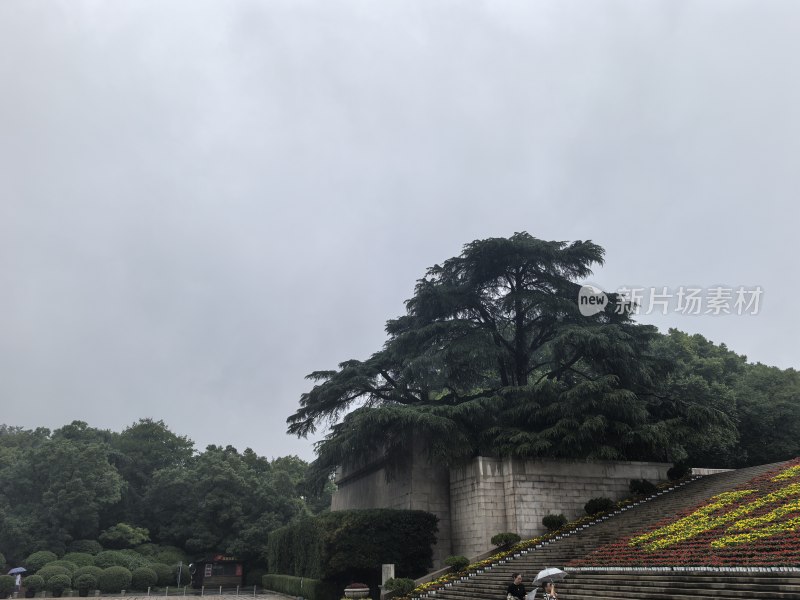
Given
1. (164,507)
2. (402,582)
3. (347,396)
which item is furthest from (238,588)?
(402,582)

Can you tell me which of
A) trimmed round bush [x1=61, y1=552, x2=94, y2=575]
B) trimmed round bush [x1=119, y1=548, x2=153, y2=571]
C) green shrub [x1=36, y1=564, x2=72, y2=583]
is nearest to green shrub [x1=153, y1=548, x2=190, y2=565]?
trimmed round bush [x1=119, y1=548, x2=153, y2=571]

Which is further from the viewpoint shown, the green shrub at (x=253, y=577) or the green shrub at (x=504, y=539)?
the green shrub at (x=253, y=577)

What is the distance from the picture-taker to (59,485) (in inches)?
1804

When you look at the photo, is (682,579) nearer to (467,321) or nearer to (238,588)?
(467,321)

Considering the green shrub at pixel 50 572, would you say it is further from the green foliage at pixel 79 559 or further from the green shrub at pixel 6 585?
the green foliage at pixel 79 559

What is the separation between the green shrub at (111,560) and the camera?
142 feet

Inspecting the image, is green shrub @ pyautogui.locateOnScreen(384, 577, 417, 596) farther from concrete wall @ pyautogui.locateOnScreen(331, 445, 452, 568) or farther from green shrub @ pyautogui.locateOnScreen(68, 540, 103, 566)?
green shrub @ pyautogui.locateOnScreen(68, 540, 103, 566)

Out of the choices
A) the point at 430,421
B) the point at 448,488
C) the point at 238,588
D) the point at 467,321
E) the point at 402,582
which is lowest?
the point at 238,588

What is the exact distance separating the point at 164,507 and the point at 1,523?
1175 centimetres

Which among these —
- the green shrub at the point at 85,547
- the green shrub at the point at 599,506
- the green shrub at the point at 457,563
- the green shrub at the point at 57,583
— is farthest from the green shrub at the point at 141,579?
the green shrub at the point at 599,506

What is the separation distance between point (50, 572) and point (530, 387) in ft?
108

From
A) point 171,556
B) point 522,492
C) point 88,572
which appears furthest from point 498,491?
point 171,556

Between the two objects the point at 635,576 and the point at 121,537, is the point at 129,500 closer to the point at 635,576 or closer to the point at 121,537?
the point at 121,537

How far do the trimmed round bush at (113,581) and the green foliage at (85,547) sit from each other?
4.67 meters
